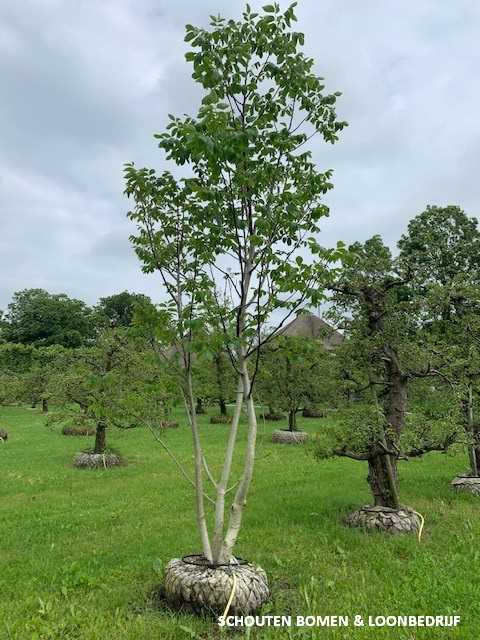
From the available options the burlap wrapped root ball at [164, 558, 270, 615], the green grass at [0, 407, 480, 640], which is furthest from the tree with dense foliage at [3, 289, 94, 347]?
the burlap wrapped root ball at [164, 558, 270, 615]

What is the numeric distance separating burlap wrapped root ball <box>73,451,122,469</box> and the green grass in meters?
1.46

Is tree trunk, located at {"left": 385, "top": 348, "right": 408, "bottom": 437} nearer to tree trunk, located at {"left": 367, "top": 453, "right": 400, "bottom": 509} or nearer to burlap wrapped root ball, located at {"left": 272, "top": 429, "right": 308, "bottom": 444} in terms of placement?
tree trunk, located at {"left": 367, "top": 453, "right": 400, "bottom": 509}

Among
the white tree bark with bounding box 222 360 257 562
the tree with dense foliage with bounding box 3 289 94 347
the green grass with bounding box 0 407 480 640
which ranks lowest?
the green grass with bounding box 0 407 480 640

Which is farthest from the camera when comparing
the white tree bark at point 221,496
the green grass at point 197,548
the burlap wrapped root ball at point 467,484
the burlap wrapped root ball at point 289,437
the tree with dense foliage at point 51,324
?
the tree with dense foliage at point 51,324

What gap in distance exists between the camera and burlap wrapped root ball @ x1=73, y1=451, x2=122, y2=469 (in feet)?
50.3

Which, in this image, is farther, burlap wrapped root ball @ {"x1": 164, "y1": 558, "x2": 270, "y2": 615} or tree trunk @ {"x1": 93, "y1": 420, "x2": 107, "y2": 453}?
tree trunk @ {"x1": 93, "y1": 420, "x2": 107, "y2": 453}

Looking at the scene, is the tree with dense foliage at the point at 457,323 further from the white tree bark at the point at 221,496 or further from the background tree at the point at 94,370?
the background tree at the point at 94,370

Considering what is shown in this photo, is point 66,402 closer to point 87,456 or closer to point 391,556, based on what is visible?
point 87,456

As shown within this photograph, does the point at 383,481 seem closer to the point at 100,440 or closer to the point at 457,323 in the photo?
the point at 457,323

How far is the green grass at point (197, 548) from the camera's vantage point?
493cm

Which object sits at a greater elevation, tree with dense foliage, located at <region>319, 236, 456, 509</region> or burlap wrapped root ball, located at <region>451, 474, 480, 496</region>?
tree with dense foliage, located at <region>319, 236, 456, 509</region>

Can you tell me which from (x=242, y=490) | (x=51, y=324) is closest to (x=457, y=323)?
(x=242, y=490)

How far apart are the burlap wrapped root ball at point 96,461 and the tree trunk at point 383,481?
9370 mm

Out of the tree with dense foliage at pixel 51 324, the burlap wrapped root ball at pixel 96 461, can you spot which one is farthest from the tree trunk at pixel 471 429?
the tree with dense foliage at pixel 51 324
